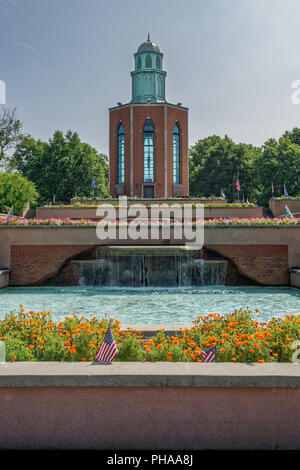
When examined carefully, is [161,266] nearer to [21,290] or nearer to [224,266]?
[224,266]

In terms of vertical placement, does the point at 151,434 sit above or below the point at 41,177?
below

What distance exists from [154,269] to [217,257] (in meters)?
3.25

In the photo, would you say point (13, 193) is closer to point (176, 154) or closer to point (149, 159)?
point (149, 159)

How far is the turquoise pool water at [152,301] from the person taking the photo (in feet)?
37.1

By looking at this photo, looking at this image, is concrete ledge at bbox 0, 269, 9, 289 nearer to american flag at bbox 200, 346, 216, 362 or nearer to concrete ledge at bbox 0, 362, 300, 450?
concrete ledge at bbox 0, 362, 300, 450

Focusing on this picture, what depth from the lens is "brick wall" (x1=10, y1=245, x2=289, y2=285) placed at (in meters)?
17.4

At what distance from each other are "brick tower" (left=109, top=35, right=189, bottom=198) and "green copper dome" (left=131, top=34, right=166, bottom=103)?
7.64ft

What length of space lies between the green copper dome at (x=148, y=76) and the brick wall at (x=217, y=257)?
32698 millimetres

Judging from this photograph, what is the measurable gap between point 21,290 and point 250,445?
14.7 meters

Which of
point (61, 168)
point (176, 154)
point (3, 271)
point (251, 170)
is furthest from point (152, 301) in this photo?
point (251, 170)

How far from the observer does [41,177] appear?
54625 mm

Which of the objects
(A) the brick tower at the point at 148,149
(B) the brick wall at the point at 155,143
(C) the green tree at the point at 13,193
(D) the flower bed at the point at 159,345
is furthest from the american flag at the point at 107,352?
A: (B) the brick wall at the point at 155,143
